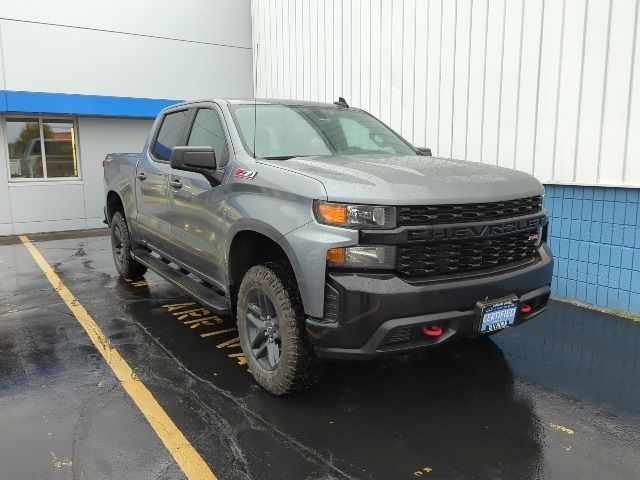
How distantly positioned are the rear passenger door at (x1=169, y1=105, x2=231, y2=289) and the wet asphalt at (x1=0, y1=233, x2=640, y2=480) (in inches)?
31.9

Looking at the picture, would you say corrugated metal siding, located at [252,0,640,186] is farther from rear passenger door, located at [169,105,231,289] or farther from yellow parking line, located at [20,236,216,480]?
yellow parking line, located at [20,236,216,480]

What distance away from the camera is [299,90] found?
33.8 ft

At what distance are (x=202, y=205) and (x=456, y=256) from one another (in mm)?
2014

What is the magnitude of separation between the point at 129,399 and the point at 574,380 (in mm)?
3156

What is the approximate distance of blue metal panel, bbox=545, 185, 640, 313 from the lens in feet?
17.1

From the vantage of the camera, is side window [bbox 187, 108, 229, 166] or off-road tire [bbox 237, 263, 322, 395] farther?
side window [bbox 187, 108, 229, 166]

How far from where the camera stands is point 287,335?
319cm

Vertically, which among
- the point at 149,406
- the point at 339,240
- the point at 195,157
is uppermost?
the point at 195,157

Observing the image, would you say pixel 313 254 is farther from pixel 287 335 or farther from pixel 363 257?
pixel 287 335

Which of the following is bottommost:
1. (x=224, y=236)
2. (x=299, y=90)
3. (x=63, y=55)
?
(x=224, y=236)

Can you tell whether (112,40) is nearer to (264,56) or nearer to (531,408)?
(264,56)

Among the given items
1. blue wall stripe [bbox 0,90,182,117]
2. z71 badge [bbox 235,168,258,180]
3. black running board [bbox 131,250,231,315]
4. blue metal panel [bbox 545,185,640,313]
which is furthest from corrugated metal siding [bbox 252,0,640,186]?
blue wall stripe [bbox 0,90,182,117]

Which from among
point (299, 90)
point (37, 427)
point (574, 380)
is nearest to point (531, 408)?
point (574, 380)

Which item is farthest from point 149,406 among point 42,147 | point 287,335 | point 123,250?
point 42,147
